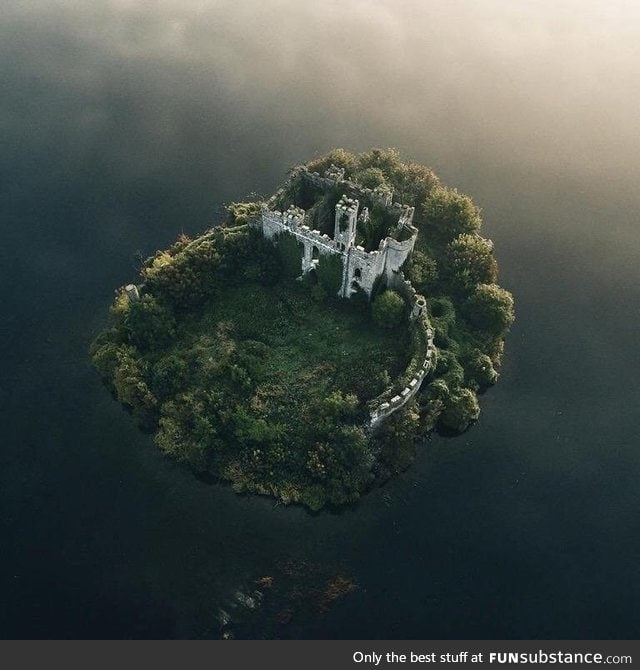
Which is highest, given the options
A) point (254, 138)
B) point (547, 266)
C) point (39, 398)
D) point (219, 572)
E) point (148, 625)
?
point (254, 138)

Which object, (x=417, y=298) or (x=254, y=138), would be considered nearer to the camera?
(x=417, y=298)

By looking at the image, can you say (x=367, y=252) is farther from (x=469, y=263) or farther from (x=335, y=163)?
(x=335, y=163)

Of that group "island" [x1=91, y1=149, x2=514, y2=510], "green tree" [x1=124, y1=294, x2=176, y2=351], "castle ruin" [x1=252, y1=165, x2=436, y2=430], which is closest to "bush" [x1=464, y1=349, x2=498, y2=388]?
"island" [x1=91, y1=149, x2=514, y2=510]

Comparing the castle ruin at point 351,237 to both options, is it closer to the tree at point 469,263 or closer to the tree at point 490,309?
the tree at point 469,263

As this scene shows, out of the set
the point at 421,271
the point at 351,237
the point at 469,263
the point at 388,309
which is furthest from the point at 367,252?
the point at 469,263

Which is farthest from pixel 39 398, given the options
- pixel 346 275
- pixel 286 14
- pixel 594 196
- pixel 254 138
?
A: pixel 286 14

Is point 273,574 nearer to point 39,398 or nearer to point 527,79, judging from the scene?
point 39,398

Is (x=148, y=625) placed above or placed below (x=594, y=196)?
below
